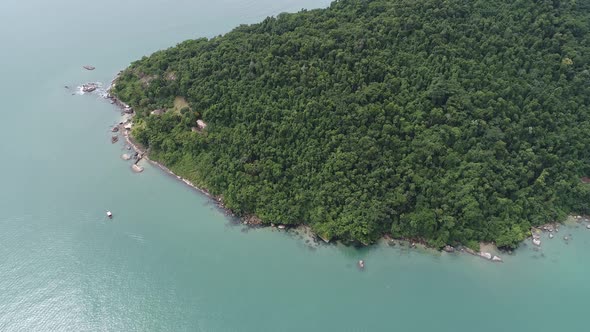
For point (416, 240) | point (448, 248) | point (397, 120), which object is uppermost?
point (397, 120)

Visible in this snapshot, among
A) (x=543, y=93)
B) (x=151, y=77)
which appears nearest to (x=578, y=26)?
(x=543, y=93)

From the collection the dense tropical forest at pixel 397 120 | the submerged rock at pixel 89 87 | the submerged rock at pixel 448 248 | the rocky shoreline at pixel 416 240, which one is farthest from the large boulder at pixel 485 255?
the submerged rock at pixel 89 87

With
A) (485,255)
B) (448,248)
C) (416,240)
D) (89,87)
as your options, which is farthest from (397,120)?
(89,87)

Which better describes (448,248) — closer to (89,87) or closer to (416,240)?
(416,240)

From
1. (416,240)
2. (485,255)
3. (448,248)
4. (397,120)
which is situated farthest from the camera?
(397,120)

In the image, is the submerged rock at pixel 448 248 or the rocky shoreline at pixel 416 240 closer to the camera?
the rocky shoreline at pixel 416 240

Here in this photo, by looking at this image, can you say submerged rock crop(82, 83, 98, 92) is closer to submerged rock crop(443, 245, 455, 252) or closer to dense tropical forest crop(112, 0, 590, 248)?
dense tropical forest crop(112, 0, 590, 248)

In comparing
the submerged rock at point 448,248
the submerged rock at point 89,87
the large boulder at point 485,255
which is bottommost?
the large boulder at point 485,255

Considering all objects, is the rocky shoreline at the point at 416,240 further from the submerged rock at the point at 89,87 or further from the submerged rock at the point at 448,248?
the submerged rock at the point at 89,87
